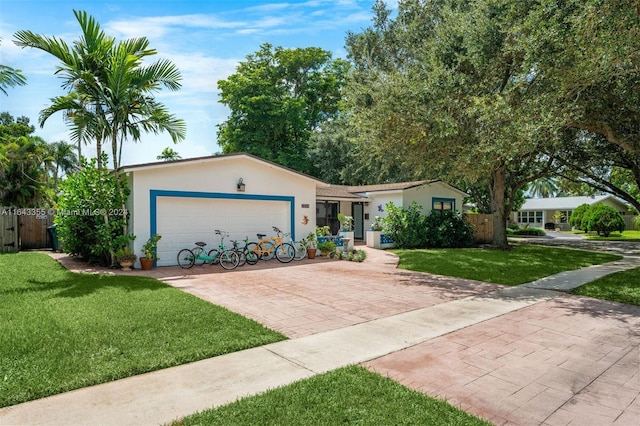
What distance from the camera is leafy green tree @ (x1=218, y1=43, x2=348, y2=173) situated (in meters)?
31.0

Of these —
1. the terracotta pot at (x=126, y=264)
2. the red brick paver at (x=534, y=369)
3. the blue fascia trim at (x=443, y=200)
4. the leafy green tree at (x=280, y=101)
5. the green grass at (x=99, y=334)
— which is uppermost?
the leafy green tree at (x=280, y=101)

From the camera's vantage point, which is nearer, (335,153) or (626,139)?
(626,139)

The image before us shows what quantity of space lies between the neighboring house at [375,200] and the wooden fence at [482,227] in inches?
40.3

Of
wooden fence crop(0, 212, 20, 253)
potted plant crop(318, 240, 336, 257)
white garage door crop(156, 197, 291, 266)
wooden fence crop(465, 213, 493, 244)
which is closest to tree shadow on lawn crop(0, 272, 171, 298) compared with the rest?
white garage door crop(156, 197, 291, 266)

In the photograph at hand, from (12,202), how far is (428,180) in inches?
858

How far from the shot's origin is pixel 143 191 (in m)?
10.9

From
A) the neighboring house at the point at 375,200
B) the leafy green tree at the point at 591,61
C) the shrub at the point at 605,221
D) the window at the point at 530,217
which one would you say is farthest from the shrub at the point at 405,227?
the window at the point at 530,217

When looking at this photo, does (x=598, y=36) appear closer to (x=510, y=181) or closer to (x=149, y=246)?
(x=149, y=246)

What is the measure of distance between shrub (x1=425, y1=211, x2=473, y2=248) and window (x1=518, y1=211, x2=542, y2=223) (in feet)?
101

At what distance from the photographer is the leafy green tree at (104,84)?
31.1 feet

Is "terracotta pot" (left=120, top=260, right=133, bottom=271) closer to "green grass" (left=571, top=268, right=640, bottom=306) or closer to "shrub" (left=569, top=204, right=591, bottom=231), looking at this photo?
"green grass" (left=571, top=268, right=640, bottom=306)

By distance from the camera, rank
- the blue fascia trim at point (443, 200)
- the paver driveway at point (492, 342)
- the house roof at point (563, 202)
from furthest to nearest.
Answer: the house roof at point (563, 202), the blue fascia trim at point (443, 200), the paver driveway at point (492, 342)

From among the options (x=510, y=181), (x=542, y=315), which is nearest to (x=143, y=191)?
(x=542, y=315)

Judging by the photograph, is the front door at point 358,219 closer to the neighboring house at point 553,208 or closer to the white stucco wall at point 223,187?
the white stucco wall at point 223,187
